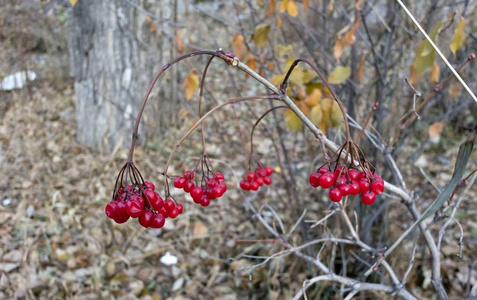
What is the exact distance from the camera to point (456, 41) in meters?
1.49

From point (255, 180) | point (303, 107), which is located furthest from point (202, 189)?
point (303, 107)

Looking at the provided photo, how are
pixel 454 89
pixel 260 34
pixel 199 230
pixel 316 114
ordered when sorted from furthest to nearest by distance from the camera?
pixel 199 230 → pixel 454 89 → pixel 260 34 → pixel 316 114

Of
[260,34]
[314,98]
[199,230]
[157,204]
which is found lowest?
[199,230]

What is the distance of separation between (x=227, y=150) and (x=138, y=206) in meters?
2.96

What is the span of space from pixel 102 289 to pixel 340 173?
6.52 ft

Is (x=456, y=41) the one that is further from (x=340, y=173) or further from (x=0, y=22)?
(x=0, y=22)

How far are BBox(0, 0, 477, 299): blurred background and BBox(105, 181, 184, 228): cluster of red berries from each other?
56cm

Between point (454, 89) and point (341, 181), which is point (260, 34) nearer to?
point (341, 181)

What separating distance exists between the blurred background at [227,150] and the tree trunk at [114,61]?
1cm

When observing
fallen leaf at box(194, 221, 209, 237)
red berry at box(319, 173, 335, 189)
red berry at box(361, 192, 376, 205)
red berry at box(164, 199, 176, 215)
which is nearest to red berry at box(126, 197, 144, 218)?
red berry at box(164, 199, 176, 215)

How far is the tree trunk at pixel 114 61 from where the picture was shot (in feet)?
11.6

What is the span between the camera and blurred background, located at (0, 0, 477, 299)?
2.15m

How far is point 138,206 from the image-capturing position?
2.71 ft

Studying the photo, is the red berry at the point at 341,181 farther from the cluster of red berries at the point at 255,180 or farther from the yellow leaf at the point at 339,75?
the yellow leaf at the point at 339,75
